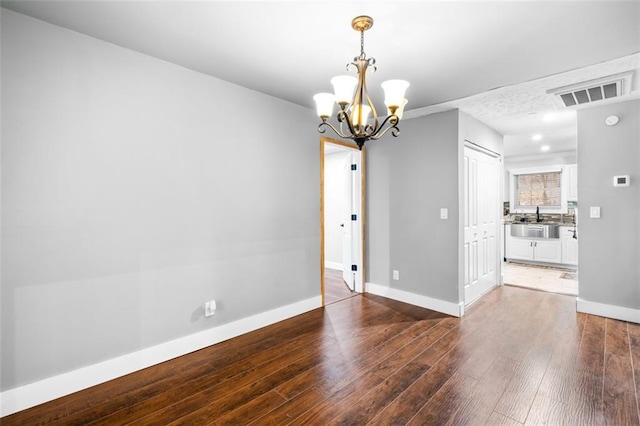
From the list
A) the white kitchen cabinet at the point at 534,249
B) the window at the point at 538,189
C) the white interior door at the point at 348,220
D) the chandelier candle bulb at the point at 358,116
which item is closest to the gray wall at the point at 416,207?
the white interior door at the point at 348,220

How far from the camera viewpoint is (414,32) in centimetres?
209

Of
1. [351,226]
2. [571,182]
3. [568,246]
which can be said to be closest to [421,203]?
[351,226]

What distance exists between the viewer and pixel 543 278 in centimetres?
530

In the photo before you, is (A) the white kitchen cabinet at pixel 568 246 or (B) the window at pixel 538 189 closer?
(A) the white kitchen cabinet at pixel 568 246

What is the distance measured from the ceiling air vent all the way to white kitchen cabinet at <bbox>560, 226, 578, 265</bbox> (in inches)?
140

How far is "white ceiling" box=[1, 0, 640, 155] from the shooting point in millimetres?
1853

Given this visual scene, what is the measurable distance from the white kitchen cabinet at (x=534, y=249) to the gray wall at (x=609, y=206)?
9.40 ft

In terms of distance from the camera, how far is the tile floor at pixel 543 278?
15.4 ft

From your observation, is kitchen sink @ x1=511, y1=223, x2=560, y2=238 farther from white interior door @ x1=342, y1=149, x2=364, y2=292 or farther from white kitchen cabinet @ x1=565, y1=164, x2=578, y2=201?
white interior door @ x1=342, y1=149, x2=364, y2=292

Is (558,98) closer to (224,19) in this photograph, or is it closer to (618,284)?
(618,284)

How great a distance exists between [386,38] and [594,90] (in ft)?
7.95

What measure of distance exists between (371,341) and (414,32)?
2.60 m

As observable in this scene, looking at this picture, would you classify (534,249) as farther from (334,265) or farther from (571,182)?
(334,265)

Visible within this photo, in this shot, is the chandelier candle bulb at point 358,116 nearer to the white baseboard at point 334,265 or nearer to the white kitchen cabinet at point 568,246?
the white baseboard at point 334,265
